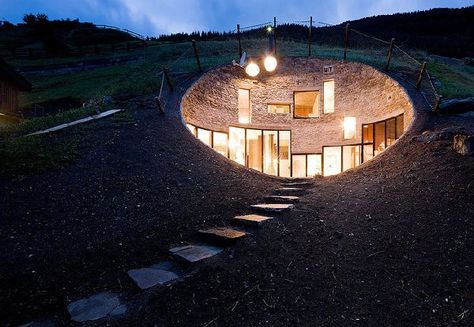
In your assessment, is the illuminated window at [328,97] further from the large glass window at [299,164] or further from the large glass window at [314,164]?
the large glass window at [299,164]

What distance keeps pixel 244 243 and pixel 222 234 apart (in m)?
0.44

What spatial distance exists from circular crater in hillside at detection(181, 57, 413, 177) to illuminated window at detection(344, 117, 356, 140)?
5 cm

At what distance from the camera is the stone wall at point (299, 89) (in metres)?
14.8

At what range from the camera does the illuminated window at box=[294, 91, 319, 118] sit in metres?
18.2

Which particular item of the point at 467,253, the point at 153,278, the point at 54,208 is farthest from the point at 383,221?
the point at 54,208

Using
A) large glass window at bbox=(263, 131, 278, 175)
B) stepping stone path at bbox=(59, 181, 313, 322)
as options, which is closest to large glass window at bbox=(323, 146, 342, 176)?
large glass window at bbox=(263, 131, 278, 175)

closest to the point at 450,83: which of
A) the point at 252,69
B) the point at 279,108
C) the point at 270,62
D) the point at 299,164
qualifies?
the point at 299,164

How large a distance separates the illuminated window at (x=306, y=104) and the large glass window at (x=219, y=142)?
5.04 m

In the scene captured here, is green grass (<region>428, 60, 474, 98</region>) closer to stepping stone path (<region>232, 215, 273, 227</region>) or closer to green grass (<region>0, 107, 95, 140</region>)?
stepping stone path (<region>232, 215, 273, 227</region>)

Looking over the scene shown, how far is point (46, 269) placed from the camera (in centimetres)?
423

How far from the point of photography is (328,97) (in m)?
17.7

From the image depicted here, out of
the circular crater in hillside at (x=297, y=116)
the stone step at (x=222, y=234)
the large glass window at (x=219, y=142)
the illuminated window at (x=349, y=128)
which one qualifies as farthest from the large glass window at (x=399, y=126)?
the stone step at (x=222, y=234)

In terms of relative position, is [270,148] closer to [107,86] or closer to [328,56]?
[328,56]

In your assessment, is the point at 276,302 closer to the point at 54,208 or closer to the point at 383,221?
the point at 383,221
